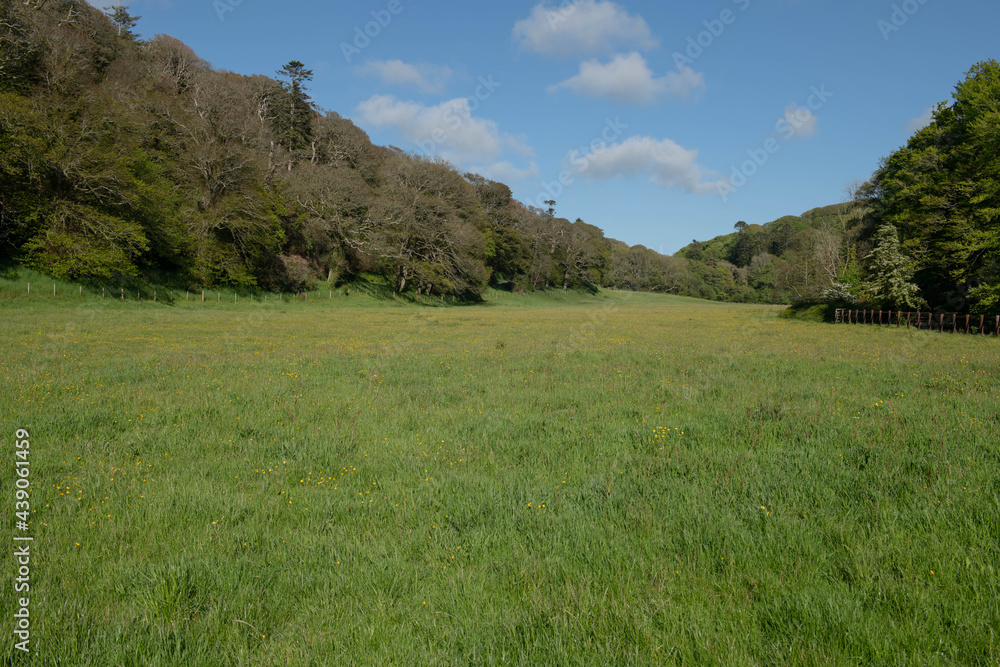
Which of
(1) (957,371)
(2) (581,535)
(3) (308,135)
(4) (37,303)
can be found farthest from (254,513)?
(3) (308,135)

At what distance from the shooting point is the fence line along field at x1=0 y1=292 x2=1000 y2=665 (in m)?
2.95

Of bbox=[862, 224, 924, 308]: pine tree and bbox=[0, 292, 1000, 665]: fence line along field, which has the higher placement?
bbox=[862, 224, 924, 308]: pine tree

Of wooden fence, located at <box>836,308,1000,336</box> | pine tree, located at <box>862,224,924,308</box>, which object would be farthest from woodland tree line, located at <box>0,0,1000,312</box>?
wooden fence, located at <box>836,308,1000,336</box>

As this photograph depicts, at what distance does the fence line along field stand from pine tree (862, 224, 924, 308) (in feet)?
91.3

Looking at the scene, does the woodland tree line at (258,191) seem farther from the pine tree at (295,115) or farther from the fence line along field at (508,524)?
the fence line along field at (508,524)

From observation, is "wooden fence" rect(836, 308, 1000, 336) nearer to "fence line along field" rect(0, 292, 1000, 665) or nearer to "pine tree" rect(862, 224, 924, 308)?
"pine tree" rect(862, 224, 924, 308)

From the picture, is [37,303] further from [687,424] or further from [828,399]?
[828,399]

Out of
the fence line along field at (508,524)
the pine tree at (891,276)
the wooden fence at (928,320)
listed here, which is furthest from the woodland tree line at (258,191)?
the fence line along field at (508,524)

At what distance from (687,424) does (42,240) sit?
43144mm

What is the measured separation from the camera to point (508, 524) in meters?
4.40

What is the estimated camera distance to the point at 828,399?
30.2 ft

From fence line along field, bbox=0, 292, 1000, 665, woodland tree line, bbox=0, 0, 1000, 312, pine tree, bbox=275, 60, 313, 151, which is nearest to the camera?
fence line along field, bbox=0, 292, 1000, 665

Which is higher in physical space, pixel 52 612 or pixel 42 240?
pixel 42 240

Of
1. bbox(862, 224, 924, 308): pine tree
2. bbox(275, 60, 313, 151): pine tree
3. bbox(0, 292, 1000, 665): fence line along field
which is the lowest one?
bbox(0, 292, 1000, 665): fence line along field
